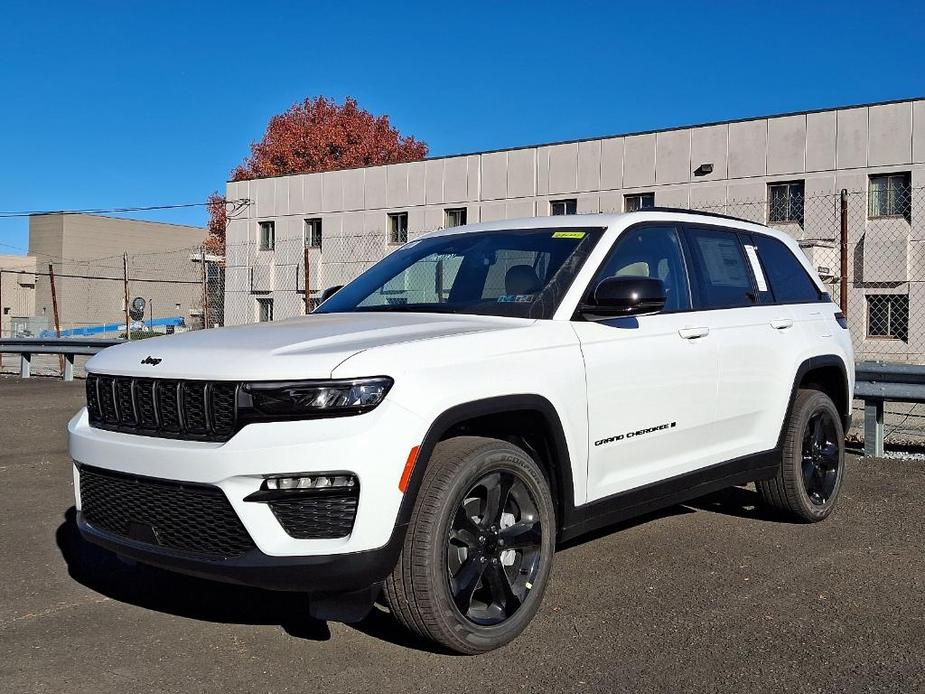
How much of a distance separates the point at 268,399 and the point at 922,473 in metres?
6.02

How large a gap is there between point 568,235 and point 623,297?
71 centimetres

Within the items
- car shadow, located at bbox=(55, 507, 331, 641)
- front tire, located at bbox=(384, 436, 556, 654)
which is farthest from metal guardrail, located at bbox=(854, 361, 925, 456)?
car shadow, located at bbox=(55, 507, 331, 641)

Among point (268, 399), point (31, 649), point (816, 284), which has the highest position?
point (816, 284)

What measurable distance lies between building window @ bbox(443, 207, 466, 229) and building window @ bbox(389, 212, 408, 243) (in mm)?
1454

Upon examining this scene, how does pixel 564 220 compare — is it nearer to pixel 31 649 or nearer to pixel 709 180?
pixel 31 649

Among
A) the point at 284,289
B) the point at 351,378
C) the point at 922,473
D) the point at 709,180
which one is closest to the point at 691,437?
the point at 351,378

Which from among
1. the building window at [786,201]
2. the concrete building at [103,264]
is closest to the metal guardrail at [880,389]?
the building window at [786,201]

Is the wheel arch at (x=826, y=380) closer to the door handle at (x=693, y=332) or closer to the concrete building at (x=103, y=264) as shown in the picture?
the door handle at (x=693, y=332)

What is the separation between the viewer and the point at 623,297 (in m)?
4.17

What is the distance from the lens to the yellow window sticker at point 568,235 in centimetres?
471

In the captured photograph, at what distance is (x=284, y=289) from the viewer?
3422 centimetres

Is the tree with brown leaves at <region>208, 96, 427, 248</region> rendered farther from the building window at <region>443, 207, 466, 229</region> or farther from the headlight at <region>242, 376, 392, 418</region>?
the headlight at <region>242, 376, 392, 418</region>

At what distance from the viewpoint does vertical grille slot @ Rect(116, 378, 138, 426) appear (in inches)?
148

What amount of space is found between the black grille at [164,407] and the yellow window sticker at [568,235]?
6.58ft
